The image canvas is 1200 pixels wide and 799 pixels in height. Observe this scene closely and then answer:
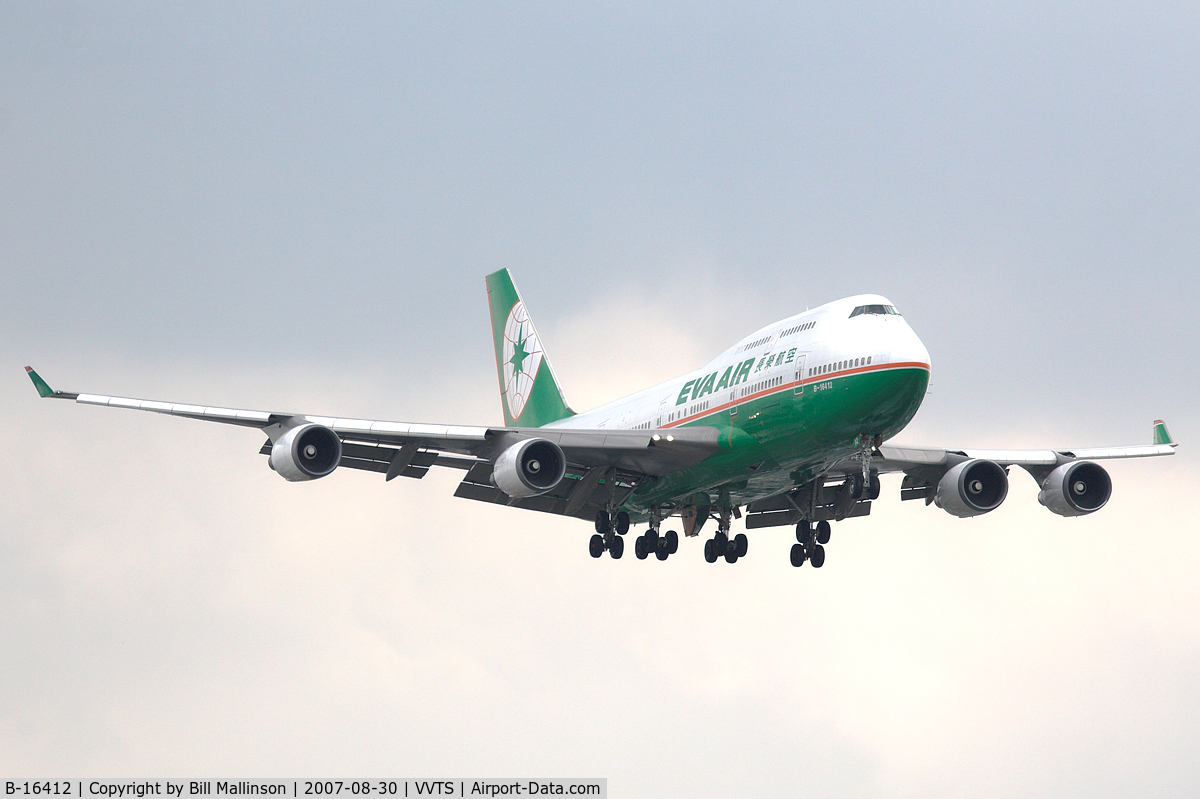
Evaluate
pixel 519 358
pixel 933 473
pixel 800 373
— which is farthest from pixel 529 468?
pixel 519 358

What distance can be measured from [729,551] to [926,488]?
7279 mm

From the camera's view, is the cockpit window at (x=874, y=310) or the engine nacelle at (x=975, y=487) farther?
the engine nacelle at (x=975, y=487)

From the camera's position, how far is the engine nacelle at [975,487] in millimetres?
44344

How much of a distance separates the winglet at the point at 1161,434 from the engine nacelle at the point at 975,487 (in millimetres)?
6828

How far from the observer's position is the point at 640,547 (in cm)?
4644

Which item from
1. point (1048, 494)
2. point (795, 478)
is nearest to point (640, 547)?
point (795, 478)

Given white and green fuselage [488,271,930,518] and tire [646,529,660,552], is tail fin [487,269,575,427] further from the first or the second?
white and green fuselage [488,271,930,518]

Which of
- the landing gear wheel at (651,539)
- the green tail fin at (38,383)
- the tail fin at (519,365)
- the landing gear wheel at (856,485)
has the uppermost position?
the tail fin at (519,365)

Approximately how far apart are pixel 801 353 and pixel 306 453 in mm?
14517

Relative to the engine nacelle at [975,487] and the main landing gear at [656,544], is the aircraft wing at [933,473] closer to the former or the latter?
the engine nacelle at [975,487]

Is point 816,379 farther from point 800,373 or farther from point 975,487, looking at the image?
point 975,487

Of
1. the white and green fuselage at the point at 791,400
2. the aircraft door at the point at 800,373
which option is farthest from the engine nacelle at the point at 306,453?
the aircraft door at the point at 800,373

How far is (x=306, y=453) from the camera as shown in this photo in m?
38.9

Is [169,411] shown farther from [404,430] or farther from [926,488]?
[926,488]
